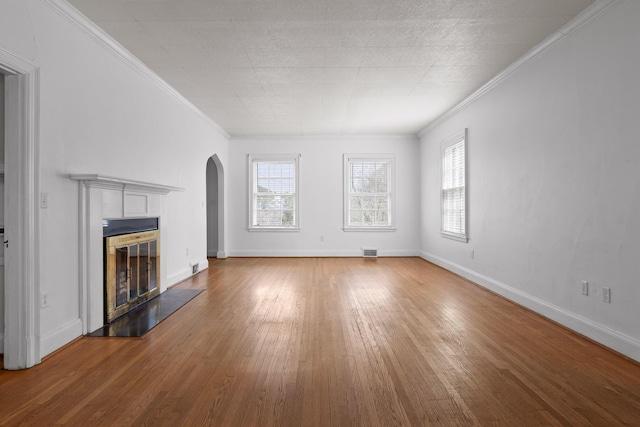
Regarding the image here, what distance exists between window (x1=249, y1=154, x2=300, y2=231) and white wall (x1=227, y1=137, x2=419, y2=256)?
184 mm

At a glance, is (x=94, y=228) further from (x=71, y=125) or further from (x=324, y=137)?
(x=324, y=137)

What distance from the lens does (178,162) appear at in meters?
5.62

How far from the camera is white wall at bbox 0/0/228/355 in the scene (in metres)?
2.78

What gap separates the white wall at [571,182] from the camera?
284 centimetres

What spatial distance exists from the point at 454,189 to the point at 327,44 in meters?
3.78

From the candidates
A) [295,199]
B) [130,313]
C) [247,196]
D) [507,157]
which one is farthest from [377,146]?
[130,313]

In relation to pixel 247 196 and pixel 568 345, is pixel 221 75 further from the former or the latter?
pixel 568 345

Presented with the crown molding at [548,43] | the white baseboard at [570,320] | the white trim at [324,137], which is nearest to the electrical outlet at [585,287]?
the white baseboard at [570,320]

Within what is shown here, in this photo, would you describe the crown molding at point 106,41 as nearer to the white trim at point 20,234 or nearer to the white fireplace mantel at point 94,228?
the white trim at point 20,234

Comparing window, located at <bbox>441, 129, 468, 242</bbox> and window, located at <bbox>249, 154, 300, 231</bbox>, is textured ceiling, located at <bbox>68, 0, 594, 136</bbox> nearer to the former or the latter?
window, located at <bbox>441, 129, 468, 242</bbox>

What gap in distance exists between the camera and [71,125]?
3.15 metres

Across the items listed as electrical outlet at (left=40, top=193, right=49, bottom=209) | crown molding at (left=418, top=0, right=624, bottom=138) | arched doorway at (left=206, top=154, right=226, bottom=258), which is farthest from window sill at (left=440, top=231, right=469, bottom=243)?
electrical outlet at (left=40, top=193, right=49, bottom=209)

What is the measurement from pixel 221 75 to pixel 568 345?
4707 mm

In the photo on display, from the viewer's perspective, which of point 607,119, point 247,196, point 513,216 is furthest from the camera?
point 247,196
